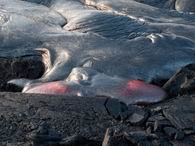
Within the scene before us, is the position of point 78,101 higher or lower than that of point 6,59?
higher

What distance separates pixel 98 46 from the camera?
791 cm

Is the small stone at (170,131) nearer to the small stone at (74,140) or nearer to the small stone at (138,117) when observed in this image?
the small stone at (138,117)

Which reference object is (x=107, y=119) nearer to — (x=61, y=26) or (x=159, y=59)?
(x=159, y=59)

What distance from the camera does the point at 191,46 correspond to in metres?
7.93

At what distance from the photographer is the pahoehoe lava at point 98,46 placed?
694cm

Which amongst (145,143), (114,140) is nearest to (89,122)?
(114,140)

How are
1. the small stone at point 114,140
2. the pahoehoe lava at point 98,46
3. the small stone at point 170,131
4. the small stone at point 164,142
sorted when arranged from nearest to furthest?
the small stone at point 114,140
the small stone at point 164,142
the small stone at point 170,131
the pahoehoe lava at point 98,46

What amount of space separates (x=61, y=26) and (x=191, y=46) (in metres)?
2.17

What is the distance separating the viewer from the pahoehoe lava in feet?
22.8

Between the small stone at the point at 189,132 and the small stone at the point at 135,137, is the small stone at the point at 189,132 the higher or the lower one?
the lower one

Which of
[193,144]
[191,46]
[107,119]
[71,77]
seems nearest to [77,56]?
[71,77]

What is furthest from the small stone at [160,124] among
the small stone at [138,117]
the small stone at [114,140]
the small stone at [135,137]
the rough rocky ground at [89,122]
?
the small stone at [114,140]

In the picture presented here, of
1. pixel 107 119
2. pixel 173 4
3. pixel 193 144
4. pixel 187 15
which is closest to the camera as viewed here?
pixel 193 144

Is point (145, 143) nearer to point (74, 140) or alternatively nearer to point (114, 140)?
point (114, 140)
